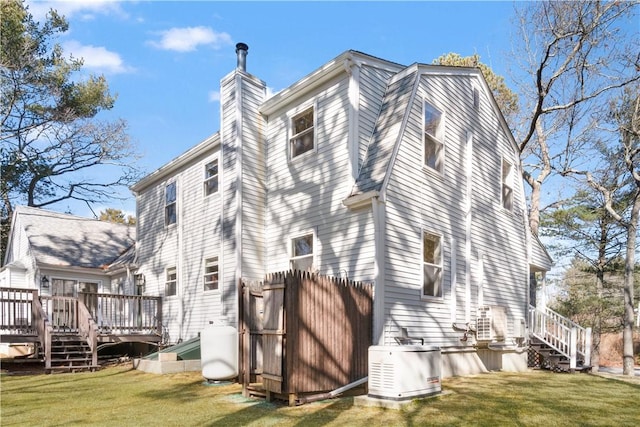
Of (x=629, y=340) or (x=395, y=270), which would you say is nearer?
(x=395, y=270)

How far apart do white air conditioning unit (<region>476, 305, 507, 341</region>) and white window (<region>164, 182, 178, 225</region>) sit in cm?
950

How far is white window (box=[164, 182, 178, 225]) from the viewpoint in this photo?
14.7 m

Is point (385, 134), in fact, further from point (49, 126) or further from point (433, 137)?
point (49, 126)

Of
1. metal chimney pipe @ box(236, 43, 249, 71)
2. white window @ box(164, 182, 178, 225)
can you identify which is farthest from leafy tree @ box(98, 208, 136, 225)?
metal chimney pipe @ box(236, 43, 249, 71)

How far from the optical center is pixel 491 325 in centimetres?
1054

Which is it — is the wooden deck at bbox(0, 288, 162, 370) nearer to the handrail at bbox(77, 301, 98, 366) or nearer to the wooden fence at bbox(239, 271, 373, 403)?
the handrail at bbox(77, 301, 98, 366)

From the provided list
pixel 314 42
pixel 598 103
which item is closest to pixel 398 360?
pixel 314 42

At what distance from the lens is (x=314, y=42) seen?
12695 millimetres

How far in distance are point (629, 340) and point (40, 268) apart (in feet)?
62.4

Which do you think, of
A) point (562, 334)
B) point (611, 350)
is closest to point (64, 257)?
point (562, 334)

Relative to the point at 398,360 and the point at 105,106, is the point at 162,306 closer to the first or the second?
the point at 398,360

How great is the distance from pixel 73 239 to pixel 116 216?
20.7 meters

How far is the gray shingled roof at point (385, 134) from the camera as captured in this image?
8758 mm

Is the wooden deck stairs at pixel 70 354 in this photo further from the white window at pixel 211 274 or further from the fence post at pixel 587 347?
the fence post at pixel 587 347
